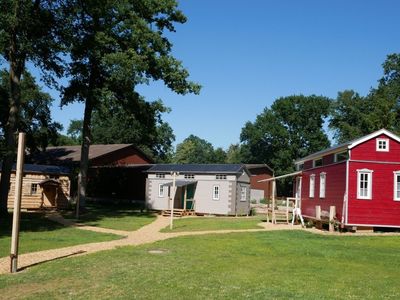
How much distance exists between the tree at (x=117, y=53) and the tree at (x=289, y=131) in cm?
5499

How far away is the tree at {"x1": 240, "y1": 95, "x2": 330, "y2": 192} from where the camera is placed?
8788cm

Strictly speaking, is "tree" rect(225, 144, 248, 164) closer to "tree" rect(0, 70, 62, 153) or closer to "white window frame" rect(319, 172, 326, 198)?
"tree" rect(0, 70, 62, 153)

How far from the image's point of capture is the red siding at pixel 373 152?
26.1 m

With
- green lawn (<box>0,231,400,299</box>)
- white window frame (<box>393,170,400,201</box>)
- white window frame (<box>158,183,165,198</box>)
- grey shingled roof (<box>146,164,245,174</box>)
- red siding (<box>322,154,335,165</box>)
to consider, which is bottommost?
green lawn (<box>0,231,400,299</box>)

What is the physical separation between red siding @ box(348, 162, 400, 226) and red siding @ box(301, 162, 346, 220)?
67 cm

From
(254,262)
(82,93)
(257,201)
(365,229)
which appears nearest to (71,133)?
(257,201)

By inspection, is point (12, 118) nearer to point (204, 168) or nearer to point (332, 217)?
point (204, 168)

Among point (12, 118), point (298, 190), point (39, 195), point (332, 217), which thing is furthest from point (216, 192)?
point (12, 118)

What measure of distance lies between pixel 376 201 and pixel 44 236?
56.6 feet

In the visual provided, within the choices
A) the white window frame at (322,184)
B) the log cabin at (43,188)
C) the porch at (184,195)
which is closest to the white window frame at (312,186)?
the white window frame at (322,184)

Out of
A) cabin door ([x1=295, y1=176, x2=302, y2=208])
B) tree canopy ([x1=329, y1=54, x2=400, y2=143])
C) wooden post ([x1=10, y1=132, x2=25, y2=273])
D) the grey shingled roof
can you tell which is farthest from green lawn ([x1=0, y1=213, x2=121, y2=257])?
tree canopy ([x1=329, y1=54, x2=400, y2=143])

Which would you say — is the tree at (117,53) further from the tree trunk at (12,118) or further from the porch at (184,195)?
the porch at (184,195)

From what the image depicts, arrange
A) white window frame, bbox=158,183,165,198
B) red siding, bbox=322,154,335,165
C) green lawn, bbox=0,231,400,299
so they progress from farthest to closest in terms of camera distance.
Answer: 1. white window frame, bbox=158,183,165,198
2. red siding, bbox=322,154,335,165
3. green lawn, bbox=0,231,400,299

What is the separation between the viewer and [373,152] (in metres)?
26.3
